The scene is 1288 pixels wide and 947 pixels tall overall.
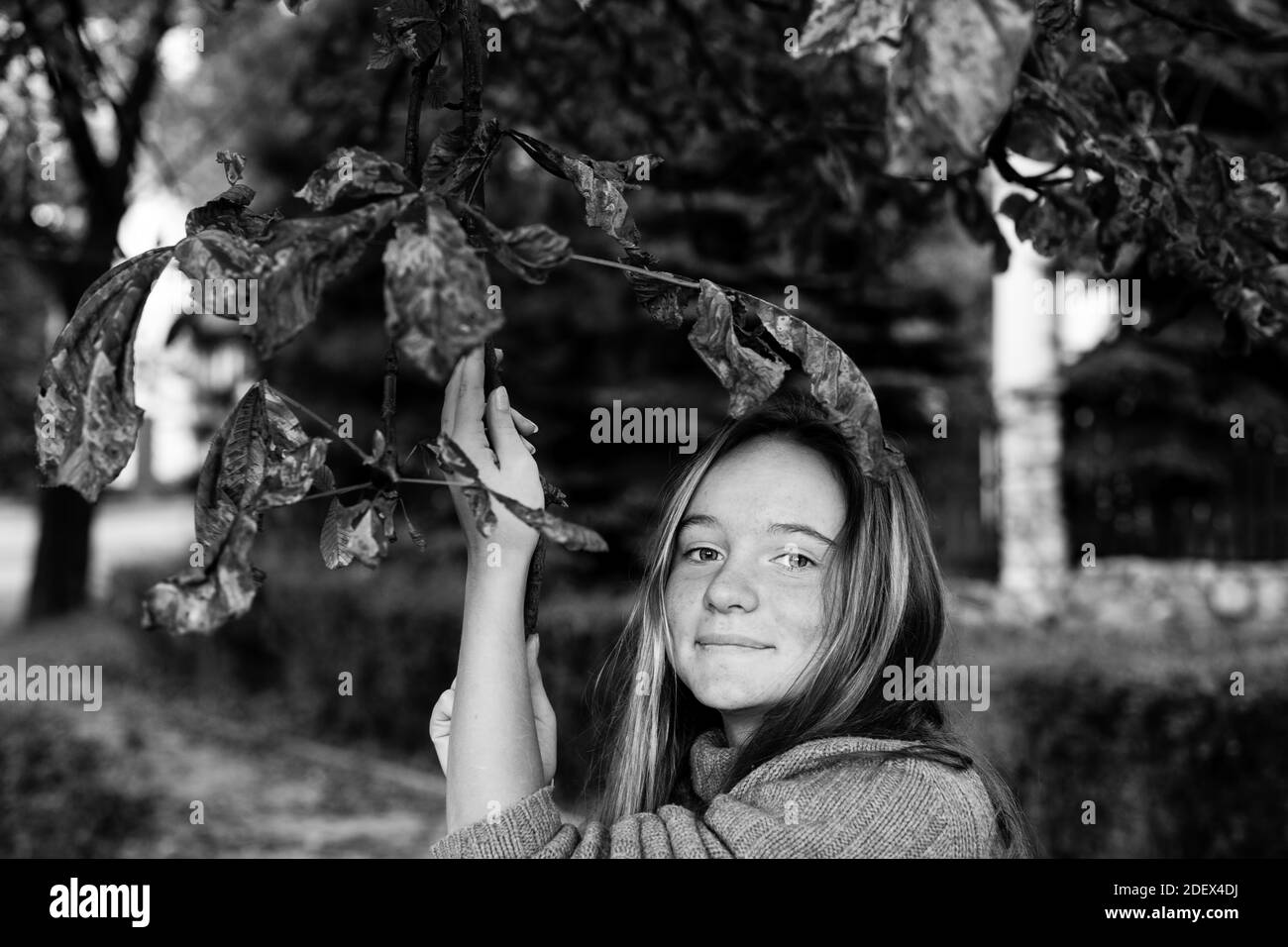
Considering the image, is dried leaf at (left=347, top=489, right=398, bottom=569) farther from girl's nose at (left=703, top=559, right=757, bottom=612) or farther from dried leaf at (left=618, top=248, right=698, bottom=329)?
girl's nose at (left=703, top=559, right=757, bottom=612)

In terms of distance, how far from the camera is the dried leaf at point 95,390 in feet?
3.84

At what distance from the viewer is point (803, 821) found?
1474mm

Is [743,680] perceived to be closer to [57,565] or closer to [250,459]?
[250,459]

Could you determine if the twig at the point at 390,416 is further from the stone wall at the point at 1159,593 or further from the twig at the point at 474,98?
the stone wall at the point at 1159,593

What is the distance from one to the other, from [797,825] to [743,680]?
0.25m

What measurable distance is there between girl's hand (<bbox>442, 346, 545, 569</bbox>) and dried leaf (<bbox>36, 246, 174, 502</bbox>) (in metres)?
0.30

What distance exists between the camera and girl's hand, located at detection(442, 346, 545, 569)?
135 cm

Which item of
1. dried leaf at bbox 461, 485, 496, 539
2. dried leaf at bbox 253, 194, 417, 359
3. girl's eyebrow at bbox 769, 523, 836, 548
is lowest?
dried leaf at bbox 461, 485, 496, 539

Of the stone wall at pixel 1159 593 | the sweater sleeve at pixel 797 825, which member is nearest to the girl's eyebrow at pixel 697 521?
the sweater sleeve at pixel 797 825

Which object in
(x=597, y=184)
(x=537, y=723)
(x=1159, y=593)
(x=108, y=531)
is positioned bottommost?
(x=537, y=723)

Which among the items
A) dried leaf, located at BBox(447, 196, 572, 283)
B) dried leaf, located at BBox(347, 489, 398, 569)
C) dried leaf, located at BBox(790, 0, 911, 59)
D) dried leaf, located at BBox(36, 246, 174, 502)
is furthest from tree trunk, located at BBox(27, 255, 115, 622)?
dried leaf, located at BBox(790, 0, 911, 59)

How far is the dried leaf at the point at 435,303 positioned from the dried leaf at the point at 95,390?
304mm

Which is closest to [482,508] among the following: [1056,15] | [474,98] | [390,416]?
[390,416]
